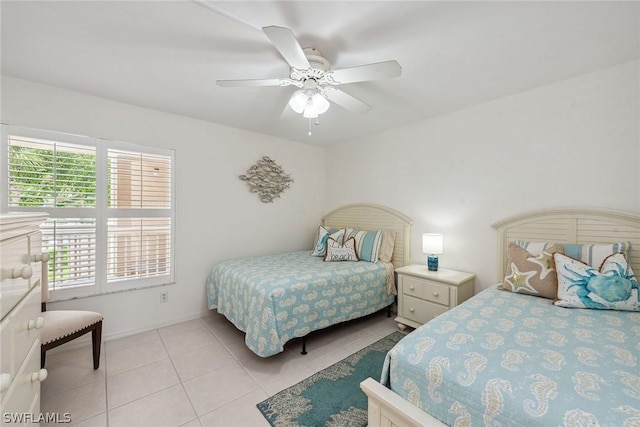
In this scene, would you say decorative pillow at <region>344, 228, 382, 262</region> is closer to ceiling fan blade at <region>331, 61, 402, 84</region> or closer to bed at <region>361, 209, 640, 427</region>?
bed at <region>361, 209, 640, 427</region>

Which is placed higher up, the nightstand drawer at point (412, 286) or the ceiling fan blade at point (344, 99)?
the ceiling fan blade at point (344, 99)

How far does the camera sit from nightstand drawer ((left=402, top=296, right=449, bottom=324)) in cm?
252

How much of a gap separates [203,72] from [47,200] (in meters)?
1.79

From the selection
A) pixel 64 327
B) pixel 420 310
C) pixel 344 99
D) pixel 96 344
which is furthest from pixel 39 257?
pixel 420 310

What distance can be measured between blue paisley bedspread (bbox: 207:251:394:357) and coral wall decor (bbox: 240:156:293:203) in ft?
3.19

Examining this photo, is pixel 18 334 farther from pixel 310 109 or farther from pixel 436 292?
pixel 436 292

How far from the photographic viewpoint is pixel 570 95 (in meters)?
2.15

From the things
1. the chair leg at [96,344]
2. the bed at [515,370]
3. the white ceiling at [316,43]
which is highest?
the white ceiling at [316,43]

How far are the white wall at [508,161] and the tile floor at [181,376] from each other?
1353 millimetres

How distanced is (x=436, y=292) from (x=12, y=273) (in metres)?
2.76

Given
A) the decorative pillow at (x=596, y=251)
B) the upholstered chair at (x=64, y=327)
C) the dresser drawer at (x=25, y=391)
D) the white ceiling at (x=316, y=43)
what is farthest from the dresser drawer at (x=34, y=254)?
the decorative pillow at (x=596, y=251)

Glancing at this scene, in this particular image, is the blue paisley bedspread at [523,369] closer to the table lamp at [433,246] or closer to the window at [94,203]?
the table lamp at [433,246]

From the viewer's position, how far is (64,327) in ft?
6.06

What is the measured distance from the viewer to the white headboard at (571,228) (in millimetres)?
1905
